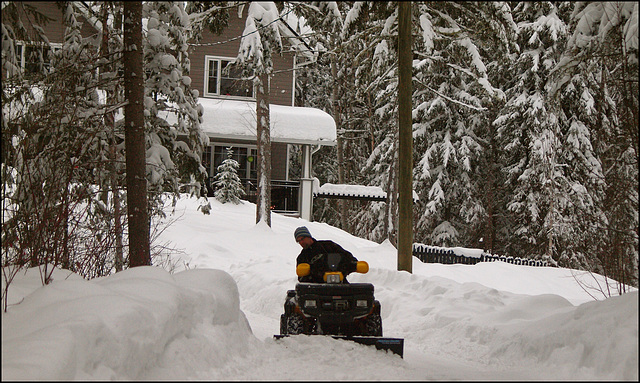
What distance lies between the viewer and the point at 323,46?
22781mm

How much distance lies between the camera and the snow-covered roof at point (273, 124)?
23.6 m

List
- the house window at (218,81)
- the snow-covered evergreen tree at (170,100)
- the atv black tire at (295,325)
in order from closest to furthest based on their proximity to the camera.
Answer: the atv black tire at (295,325) < the snow-covered evergreen tree at (170,100) < the house window at (218,81)

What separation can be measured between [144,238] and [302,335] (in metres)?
3.63

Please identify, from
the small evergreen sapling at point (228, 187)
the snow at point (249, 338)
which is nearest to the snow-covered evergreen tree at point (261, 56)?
the small evergreen sapling at point (228, 187)

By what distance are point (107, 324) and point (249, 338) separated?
2361mm

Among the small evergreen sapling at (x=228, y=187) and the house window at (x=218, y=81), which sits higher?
the house window at (x=218, y=81)

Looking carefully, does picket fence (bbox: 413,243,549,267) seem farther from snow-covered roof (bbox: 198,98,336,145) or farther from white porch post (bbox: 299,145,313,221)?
snow-covered roof (bbox: 198,98,336,145)

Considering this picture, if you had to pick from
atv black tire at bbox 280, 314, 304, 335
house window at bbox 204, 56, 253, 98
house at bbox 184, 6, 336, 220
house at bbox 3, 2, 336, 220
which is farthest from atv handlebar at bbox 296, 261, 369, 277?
house window at bbox 204, 56, 253, 98

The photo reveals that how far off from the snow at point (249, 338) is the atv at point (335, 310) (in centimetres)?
35

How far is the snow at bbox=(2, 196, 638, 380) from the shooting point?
4766 mm

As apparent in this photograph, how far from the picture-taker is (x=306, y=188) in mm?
24578

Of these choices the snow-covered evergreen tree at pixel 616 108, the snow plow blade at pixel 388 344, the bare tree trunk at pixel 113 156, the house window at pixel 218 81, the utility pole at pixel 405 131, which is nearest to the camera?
the snow plow blade at pixel 388 344

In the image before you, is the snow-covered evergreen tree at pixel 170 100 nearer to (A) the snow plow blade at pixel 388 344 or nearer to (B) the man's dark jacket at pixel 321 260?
(B) the man's dark jacket at pixel 321 260

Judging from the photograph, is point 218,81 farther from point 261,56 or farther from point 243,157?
point 261,56
